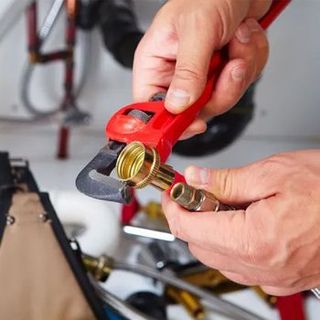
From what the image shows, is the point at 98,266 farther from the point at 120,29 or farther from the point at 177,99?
the point at 120,29

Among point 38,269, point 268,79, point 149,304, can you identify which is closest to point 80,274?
point 38,269

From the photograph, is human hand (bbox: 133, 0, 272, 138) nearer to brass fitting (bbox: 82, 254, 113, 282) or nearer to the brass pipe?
the brass pipe

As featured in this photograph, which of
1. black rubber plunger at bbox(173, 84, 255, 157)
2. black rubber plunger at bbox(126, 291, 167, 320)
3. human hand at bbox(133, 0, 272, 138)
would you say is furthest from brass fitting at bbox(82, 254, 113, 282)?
black rubber plunger at bbox(173, 84, 255, 157)

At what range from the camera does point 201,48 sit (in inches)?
20.9

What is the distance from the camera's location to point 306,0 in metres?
1.05

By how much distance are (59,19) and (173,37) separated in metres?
0.52

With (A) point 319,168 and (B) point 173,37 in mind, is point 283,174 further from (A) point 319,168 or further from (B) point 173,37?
(B) point 173,37

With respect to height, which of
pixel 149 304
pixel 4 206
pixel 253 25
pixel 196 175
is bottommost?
pixel 149 304

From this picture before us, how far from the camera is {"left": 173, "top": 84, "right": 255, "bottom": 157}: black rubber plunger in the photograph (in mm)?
988

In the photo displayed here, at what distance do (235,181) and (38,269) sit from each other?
0.78 ft

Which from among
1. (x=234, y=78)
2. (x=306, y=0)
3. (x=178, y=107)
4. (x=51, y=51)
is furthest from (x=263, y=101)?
(x=178, y=107)

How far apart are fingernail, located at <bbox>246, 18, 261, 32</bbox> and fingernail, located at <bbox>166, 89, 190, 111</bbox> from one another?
0.57 ft

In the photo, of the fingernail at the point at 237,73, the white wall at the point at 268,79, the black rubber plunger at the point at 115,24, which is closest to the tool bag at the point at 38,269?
the fingernail at the point at 237,73

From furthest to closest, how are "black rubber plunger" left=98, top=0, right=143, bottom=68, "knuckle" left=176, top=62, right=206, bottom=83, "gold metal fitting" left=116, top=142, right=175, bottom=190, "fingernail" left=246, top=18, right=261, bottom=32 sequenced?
"black rubber plunger" left=98, top=0, right=143, bottom=68, "fingernail" left=246, top=18, right=261, bottom=32, "knuckle" left=176, top=62, right=206, bottom=83, "gold metal fitting" left=116, top=142, right=175, bottom=190
